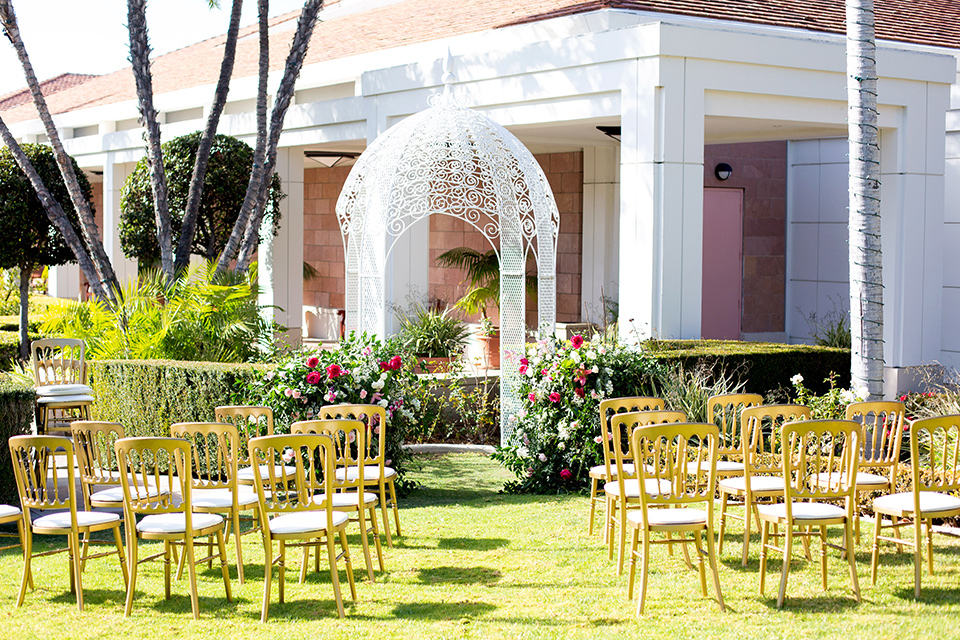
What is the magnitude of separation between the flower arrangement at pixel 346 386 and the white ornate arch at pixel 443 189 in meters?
1.26

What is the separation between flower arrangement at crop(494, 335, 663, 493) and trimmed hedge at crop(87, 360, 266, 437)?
2.29 metres

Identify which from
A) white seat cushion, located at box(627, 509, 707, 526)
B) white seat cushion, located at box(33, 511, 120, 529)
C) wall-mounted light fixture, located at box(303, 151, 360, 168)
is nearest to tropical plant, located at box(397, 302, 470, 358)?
wall-mounted light fixture, located at box(303, 151, 360, 168)

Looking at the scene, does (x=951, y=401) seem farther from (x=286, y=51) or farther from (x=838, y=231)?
(x=286, y=51)

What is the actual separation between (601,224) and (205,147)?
5.98 metres

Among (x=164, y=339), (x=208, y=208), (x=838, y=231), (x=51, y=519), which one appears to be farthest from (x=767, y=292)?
(x=51, y=519)

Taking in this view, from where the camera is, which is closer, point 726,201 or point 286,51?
point 726,201

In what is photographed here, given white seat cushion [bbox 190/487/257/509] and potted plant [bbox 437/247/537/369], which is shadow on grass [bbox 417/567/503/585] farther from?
potted plant [bbox 437/247/537/369]

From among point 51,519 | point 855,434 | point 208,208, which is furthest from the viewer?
point 208,208

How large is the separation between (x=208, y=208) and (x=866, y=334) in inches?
377

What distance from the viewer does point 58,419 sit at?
10.1 meters

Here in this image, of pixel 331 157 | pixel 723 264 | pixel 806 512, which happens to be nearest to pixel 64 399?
pixel 806 512

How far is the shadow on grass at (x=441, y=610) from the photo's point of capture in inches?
207

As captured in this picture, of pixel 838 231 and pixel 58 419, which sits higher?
pixel 838 231

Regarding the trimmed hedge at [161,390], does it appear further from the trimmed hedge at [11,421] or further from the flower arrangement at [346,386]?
the trimmed hedge at [11,421]
